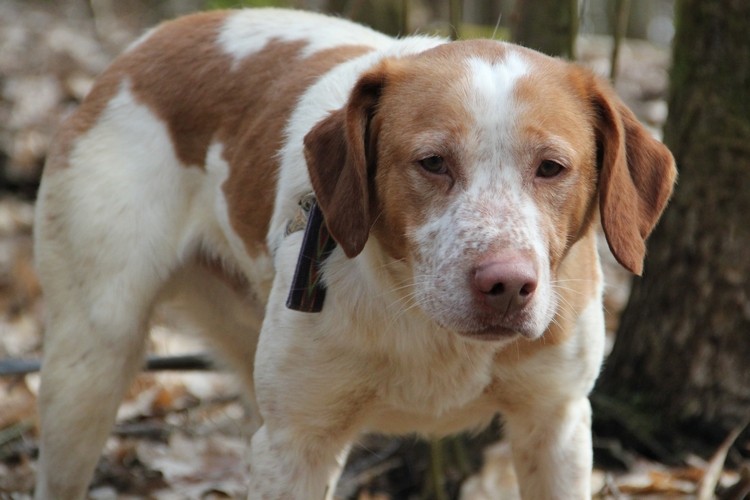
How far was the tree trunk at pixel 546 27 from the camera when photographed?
4.39 m

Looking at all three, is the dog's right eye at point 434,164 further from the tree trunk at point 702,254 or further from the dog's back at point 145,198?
the tree trunk at point 702,254

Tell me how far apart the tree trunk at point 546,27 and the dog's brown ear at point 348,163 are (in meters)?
1.53

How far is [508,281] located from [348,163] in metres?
0.55

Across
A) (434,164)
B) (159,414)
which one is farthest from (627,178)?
(159,414)

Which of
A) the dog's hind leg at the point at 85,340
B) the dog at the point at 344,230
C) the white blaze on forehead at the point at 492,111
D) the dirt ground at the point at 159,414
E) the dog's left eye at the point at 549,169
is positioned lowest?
the dirt ground at the point at 159,414

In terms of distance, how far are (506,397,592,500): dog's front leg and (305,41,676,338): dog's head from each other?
51cm

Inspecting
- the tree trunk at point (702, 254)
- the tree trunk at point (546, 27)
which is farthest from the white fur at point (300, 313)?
the tree trunk at point (702, 254)

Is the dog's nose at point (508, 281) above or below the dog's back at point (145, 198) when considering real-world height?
above

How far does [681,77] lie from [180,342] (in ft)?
10.4

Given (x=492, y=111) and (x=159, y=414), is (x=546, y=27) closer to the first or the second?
(x=492, y=111)

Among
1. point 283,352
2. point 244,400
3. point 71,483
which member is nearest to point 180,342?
point 244,400

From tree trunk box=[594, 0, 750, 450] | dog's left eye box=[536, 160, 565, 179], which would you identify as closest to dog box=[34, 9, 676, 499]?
dog's left eye box=[536, 160, 565, 179]

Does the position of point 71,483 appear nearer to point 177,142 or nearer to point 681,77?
point 177,142

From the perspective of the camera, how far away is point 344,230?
2.86 meters
